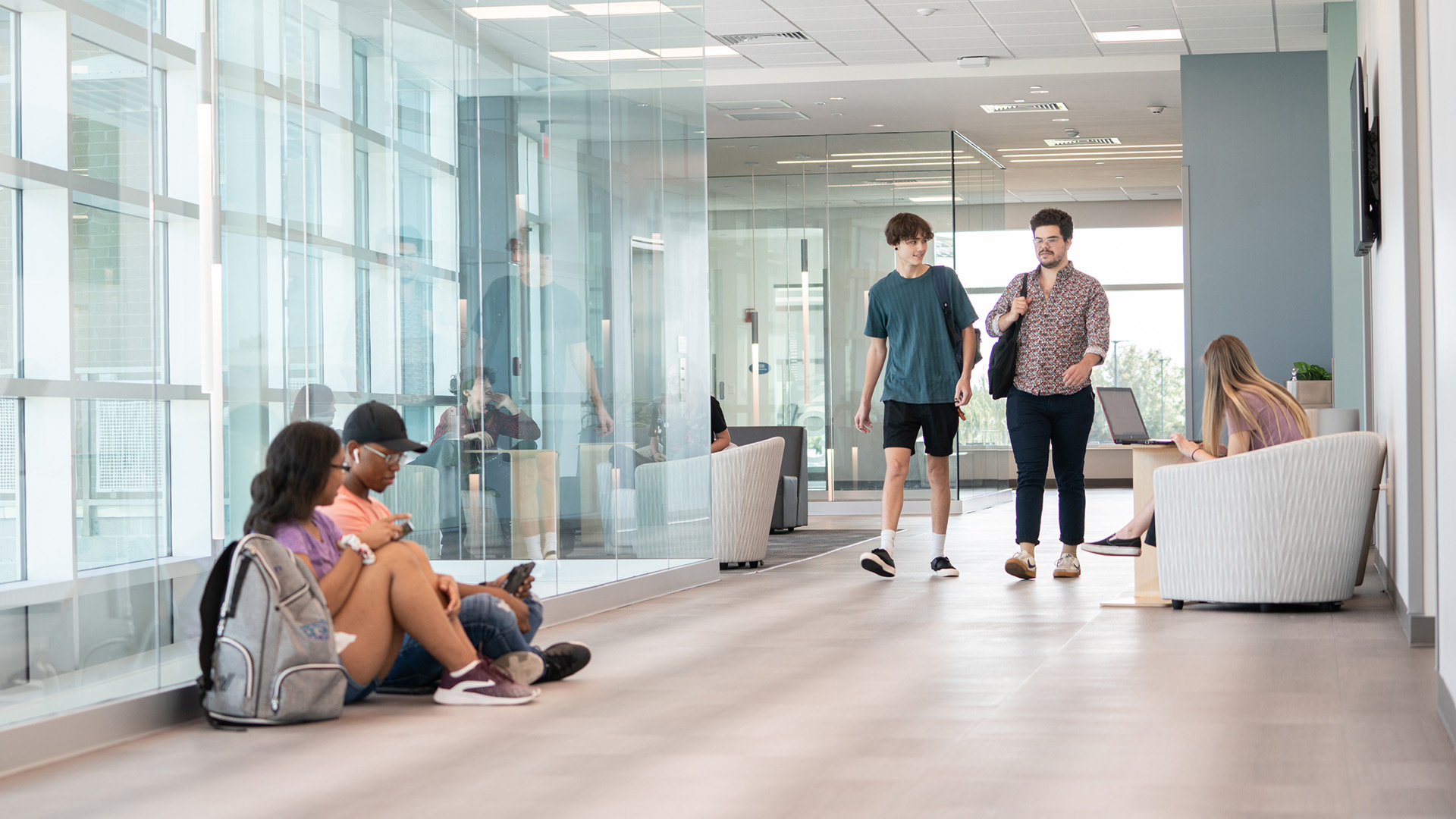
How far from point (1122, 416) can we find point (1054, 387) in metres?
0.35

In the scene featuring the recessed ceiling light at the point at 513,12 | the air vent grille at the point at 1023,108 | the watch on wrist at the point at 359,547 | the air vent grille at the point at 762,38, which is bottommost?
the watch on wrist at the point at 359,547

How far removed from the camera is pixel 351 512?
146 inches

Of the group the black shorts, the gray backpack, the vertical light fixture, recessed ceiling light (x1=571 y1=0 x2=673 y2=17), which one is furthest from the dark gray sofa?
the gray backpack

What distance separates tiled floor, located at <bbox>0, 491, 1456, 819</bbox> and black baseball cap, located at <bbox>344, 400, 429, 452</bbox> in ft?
2.22

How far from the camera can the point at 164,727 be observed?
139 inches

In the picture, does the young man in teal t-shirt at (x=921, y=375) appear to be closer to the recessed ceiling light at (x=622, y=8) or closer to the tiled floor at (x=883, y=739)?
the recessed ceiling light at (x=622, y=8)

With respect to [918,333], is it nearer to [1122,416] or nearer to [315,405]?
[1122,416]

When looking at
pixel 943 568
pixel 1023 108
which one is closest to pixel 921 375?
pixel 943 568

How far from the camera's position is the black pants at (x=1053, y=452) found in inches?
258

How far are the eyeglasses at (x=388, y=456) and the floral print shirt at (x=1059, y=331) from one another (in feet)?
11.4

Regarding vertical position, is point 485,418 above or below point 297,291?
below

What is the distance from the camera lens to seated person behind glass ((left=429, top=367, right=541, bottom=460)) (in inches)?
192

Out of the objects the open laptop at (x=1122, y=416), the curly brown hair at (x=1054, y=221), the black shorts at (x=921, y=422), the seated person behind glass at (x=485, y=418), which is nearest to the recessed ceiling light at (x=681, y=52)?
the curly brown hair at (x=1054, y=221)

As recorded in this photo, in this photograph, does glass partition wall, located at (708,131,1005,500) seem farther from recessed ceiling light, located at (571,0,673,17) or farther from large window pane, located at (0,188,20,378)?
large window pane, located at (0,188,20,378)
